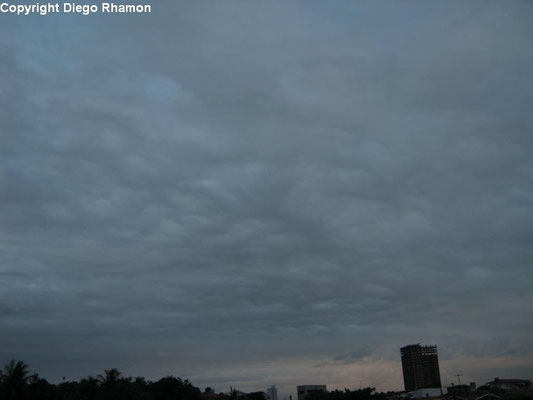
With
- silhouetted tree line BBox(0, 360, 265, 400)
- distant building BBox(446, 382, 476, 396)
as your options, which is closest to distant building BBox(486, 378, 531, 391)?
distant building BBox(446, 382, 476, 396)

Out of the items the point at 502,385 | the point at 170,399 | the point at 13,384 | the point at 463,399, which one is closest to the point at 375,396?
the point at 463,399

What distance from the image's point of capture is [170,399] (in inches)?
4006

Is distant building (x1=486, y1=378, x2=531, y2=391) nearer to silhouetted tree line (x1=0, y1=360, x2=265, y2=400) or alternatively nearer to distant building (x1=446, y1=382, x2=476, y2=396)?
distant building (x1=446, y1=382, x2=476, y2=396)

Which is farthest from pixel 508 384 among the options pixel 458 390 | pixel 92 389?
pixel 92 389

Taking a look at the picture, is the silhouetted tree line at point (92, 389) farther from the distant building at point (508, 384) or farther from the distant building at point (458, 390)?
the distant building at point (508, 384)

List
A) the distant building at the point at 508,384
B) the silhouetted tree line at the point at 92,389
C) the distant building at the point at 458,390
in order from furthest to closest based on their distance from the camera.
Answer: the distant building at the point at 508,384 < the distant building at the point at 458,390 < the silhouetted tree line at the point at 92,389

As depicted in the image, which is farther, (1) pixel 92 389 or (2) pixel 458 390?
(2) pixel 458 390

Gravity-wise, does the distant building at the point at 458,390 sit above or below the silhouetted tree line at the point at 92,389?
below

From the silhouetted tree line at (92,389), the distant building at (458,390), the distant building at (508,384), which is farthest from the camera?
the distant building at (508,384)

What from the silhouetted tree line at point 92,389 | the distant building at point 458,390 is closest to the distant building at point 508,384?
the distant building at point 458,390

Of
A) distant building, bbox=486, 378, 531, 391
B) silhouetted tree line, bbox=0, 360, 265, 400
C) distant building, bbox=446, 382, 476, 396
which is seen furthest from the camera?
distant building, bbox=486, 378, 531, 391

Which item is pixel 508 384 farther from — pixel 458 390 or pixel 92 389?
pixel 92 389

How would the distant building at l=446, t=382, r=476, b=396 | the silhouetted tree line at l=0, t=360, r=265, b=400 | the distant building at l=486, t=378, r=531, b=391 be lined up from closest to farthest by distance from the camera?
1. the silhouetted tree line at l=0, t=360, r=265, b=400
2. the distant building at l=446, t=382, r=476, b=396
3. the distant building at l=486, t=378, r=531, b=391

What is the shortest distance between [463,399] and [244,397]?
243ft
